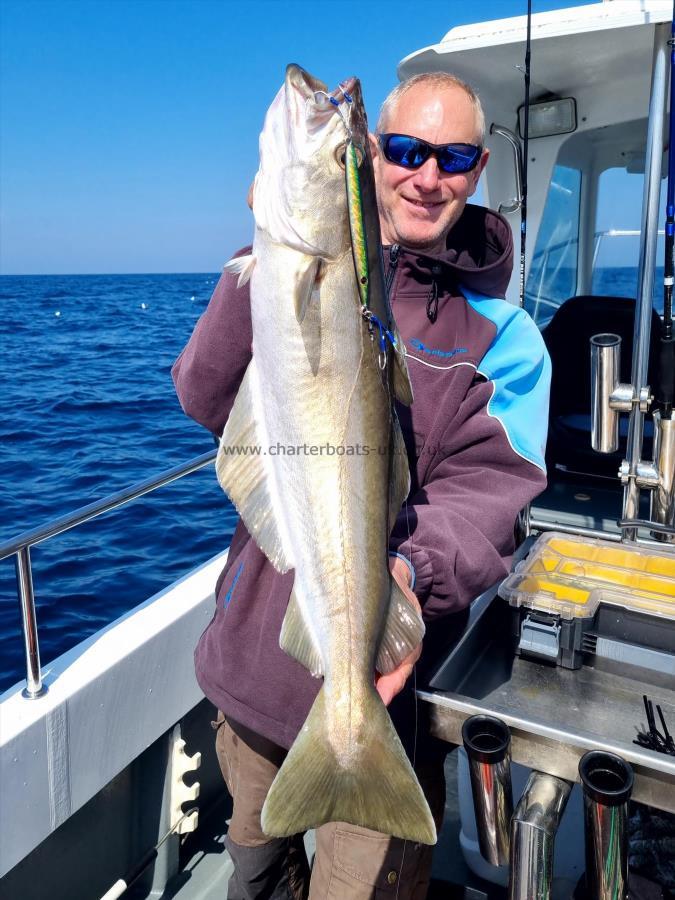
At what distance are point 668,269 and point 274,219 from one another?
283 centimetres

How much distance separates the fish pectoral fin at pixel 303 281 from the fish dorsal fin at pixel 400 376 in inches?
10.1

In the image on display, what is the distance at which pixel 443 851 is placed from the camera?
354 centimetres

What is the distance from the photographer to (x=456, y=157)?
7.14 ft

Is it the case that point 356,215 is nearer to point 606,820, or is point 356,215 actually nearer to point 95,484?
point 606,820

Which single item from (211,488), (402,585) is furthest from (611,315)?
(211,488)

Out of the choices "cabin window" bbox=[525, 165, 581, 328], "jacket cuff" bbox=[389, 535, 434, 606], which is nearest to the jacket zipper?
"jacket cuff" bbox=[389, 535, 434, 606]

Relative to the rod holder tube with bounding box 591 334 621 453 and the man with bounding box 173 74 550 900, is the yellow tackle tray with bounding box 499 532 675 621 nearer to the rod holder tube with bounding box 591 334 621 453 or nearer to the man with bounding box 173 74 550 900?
the man with bounding box 173 74 550 900

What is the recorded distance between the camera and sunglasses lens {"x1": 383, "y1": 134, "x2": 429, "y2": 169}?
2.17 meters

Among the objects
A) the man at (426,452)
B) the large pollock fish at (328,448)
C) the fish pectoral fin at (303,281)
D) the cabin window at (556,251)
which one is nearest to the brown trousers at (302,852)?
the man at (426,452)

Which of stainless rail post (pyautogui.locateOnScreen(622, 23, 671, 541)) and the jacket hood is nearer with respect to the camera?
the jacket hood

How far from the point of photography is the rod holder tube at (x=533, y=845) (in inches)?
75.7

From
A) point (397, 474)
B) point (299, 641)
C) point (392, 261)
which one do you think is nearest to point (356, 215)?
point (397, 474)

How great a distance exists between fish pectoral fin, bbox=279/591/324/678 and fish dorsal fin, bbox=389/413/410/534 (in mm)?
312

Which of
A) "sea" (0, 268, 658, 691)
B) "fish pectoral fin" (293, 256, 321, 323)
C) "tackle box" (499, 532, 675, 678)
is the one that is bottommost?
"sea" (0, 268, 658, 691)
